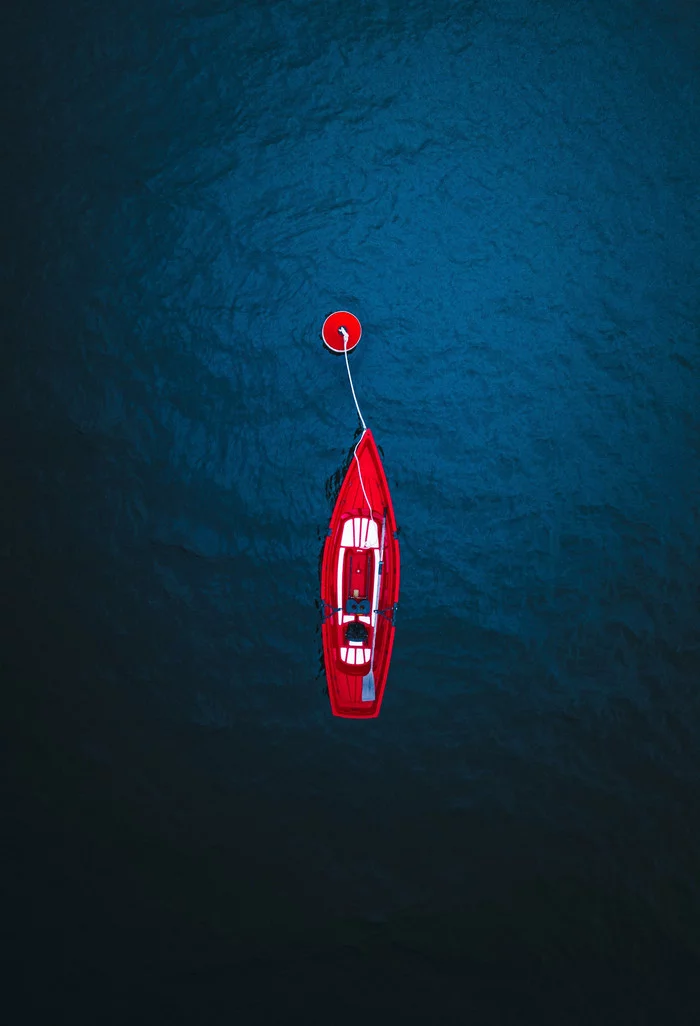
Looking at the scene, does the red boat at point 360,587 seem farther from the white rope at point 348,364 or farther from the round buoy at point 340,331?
the round buoy at point 340,331

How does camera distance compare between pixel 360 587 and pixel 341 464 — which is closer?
pixel 360 587

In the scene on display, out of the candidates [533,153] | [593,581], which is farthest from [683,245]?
[593,581]

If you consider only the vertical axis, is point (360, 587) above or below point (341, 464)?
below

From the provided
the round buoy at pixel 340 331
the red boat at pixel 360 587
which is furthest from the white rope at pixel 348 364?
the red boat at pixel 360 587

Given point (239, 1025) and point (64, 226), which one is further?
point (64, 226)

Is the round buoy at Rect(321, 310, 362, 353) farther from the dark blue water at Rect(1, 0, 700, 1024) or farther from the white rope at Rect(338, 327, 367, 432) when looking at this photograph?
the dark blue water at Rect(1, 0, 700, 1024)

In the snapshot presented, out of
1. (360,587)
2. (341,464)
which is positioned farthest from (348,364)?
(360,587)

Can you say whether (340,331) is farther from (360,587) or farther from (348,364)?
(360,587)

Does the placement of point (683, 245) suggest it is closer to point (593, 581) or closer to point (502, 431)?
point (502, 431)
